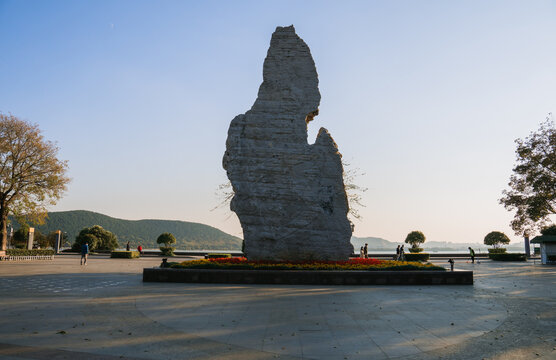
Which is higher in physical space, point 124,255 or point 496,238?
point 496,238

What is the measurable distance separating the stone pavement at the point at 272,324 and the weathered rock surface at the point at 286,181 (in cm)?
390

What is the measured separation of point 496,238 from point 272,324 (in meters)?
41.8

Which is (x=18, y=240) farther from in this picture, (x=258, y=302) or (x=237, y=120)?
(x=258, y=302)

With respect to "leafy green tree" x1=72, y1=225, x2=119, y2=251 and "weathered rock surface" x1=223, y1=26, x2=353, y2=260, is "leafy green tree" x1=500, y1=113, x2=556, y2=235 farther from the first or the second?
"leafy green tree" x1=72, y1=225, x2=119, y2=251

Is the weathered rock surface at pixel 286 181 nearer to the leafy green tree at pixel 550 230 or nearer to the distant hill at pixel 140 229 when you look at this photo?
the leafy green tree at pixel 550 230

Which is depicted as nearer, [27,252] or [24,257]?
[24,257]

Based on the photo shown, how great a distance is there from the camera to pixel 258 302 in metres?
9.88

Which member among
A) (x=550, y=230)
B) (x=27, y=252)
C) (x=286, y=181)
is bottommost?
(x=27, y=252)

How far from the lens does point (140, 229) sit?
11456 centimetres

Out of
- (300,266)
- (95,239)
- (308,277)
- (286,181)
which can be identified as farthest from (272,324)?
(95,239)

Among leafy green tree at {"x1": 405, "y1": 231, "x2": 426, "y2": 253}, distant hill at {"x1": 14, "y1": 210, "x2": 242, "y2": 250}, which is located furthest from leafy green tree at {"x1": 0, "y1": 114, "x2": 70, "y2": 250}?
distant hill at {"x1": 14, "y1": 210, "x2": 242, "y2": 250}

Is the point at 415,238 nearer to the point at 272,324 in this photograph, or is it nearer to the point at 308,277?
the point at 308,277

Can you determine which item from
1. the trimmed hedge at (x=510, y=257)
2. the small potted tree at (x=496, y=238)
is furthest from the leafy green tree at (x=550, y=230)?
the trimmed hedge at (x=510, y=257)

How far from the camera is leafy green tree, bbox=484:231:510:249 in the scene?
133 feet
